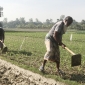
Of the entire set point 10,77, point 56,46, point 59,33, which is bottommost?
point 10,77

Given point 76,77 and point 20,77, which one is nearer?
point 76,77

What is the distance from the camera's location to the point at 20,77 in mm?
7184

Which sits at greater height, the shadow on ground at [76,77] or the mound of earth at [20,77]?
the shadow on ground at [76,77]

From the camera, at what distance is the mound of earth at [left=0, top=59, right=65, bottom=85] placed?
21.5ft

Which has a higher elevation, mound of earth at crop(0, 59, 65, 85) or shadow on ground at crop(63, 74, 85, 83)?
shadow on ground at crop(63, 74, 85, 83)

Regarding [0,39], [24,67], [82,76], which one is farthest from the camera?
[0,39]

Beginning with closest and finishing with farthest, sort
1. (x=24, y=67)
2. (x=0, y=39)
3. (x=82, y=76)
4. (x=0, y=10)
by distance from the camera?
1. (x=82, y=76)
2. (x=24, y=67)
3. (x=0, y=39)
4. (x=0, y=10)

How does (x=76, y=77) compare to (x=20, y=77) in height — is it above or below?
above

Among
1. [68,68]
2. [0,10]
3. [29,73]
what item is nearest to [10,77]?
[29,73]

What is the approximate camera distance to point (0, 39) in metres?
12.6

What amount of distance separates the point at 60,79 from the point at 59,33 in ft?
4.55

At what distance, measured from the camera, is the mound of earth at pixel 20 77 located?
6543 mm

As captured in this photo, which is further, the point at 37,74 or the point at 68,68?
the point at 68,68

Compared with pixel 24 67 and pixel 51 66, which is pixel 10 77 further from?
Result: pixel 51 66
